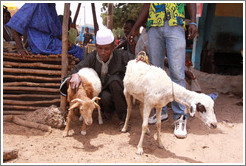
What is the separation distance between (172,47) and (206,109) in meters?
1.50

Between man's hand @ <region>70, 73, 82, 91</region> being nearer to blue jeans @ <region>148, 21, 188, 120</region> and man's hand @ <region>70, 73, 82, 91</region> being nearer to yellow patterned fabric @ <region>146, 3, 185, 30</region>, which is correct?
blue jeans @ <region>148, 21, 188, 120</region>

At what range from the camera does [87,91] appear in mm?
3682

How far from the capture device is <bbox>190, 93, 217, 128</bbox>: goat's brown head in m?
2.65

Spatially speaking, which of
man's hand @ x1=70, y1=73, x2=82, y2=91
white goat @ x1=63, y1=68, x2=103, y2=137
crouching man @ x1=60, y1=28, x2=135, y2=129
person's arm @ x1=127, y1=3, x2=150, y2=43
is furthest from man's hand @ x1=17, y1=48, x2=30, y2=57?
person's arm @ x1=127, y1=3, x2=150, y2=43

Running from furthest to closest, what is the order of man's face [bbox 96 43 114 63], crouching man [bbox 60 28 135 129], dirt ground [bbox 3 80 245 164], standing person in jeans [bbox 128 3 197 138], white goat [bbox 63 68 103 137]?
crouching man [bbox 60 28 135 129]
man's face [bbox 96 43 114 63]
standing person in jeans [bbox 128 3 197 138]
white goat [bbox 63 68 103 137]
dirt ground [bbox 3 80 245 164]

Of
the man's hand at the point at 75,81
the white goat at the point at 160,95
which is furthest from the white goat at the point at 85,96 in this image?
the white goat at the point at 160,95

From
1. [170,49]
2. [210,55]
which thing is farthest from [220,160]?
[210,55]

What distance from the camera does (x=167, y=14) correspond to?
145 inches

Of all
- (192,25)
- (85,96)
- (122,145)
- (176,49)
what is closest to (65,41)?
(85,96)

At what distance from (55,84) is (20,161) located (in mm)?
2157

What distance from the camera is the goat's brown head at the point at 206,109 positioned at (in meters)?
2.65

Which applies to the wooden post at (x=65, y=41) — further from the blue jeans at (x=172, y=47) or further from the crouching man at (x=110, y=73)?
the blue jeans at (x=172, y=47)

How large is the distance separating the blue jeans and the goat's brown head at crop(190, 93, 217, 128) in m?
1.08

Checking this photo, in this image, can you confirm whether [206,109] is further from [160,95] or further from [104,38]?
[104,38]
